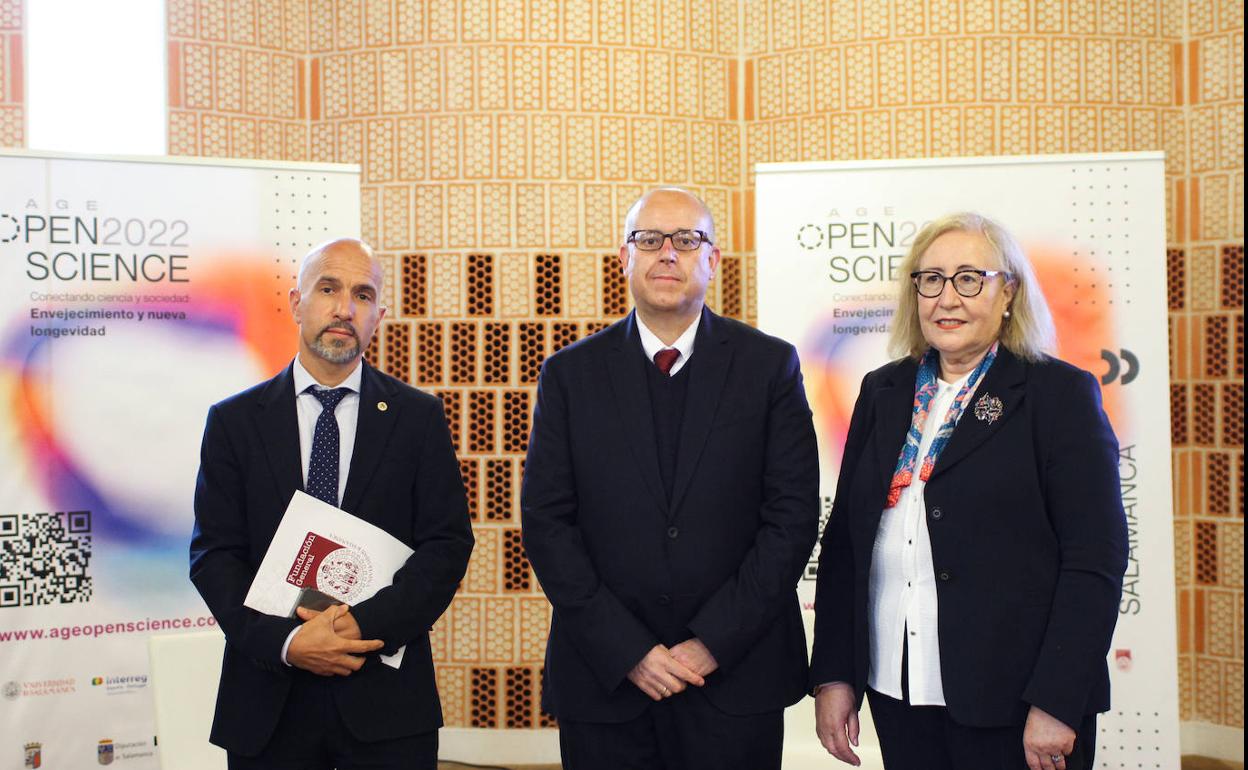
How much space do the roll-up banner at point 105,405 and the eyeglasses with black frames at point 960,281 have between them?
2.37 metres

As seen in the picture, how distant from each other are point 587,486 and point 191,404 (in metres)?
1.86

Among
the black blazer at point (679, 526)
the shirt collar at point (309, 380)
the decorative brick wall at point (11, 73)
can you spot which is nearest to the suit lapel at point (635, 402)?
the black blazer at point (679, 526)

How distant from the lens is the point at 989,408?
2117 mm

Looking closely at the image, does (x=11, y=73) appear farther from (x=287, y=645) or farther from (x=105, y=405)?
(x=287, y=645)

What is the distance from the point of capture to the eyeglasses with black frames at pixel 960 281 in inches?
85.5

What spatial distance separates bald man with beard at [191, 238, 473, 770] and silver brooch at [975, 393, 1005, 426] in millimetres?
1154

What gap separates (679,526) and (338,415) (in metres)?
0.81

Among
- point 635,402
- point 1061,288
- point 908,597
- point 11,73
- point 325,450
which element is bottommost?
point 908,597

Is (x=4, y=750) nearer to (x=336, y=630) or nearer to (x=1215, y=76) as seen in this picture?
(x=336, y=630)

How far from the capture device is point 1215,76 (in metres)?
4.80

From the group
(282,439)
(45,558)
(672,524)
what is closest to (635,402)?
(672,524)

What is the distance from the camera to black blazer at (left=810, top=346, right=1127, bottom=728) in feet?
6.55

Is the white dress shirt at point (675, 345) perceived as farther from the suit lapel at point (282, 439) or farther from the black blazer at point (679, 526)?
the suit lapel at point (282, 439)

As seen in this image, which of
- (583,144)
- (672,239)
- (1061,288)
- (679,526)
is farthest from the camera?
(583,144)
